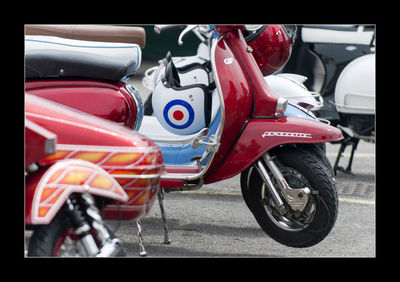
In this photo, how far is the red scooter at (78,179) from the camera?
2635 mm

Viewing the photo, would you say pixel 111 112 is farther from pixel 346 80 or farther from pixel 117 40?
pixel 346 80

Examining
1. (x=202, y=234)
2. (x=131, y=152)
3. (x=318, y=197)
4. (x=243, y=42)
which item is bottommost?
(x=202, y=234)

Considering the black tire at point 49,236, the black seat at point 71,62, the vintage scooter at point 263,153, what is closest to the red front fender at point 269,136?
the vintage scooter at point 263,153

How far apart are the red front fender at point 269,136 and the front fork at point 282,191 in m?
0.06

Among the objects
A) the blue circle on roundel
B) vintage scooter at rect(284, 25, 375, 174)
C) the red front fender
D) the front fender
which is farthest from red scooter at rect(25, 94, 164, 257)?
vintage scooter at rect(284, 25, 375, 174)

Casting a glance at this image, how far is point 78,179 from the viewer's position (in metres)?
2.65

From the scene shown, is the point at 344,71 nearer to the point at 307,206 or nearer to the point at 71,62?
the point at 307,206

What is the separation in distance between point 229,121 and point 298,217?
63cm

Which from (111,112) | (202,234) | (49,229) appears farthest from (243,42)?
(49,229)

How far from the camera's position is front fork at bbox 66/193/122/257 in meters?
2.65

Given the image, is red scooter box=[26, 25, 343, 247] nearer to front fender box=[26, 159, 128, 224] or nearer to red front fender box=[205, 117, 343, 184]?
red front fender box=[205, 117, 343, 184]

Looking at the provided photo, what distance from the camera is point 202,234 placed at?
14.8 feet

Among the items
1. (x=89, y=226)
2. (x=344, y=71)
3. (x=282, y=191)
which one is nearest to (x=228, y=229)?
(x=282, y=191)

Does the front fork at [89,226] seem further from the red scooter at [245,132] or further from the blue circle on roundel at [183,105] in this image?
the blue circle on roundel at [183,105]
